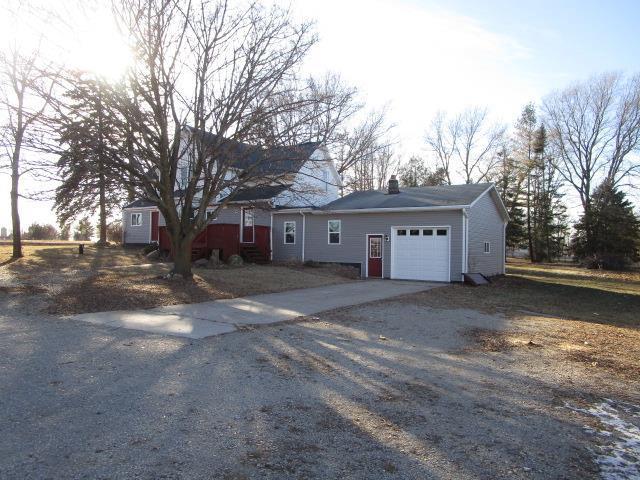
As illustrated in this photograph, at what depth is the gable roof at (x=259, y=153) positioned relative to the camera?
14273 millimetres

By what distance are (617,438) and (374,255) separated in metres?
17.8

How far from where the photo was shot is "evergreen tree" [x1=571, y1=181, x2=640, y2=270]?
37.6 m

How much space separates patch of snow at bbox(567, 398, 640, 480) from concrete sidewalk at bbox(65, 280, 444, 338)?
5.59 metres

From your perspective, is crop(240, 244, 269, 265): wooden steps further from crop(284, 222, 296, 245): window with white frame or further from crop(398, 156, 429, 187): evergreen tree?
crop(398, 156, 429, 187): evergreen tree

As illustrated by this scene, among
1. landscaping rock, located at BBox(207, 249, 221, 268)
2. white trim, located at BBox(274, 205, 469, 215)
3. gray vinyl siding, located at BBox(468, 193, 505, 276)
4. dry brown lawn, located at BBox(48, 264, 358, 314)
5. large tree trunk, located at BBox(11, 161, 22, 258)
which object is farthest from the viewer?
large tree trunk, located at BBox(11, 161, 22, 258)

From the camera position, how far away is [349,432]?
407 cm

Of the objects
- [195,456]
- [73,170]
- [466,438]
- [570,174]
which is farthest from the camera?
[570,174]

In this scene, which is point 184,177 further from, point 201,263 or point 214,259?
point 214,259

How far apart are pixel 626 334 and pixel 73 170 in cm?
1345

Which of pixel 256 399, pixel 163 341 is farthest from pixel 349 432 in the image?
pixel 163 341

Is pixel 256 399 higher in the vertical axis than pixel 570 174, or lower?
lower

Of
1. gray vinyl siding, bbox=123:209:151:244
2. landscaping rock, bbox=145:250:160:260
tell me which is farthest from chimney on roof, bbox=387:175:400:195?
gray vinyl siding, bbox=123:209:151:244

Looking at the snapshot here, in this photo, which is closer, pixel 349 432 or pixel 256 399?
pixel 349 432

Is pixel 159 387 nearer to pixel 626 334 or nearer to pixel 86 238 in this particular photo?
pixel 626 334
